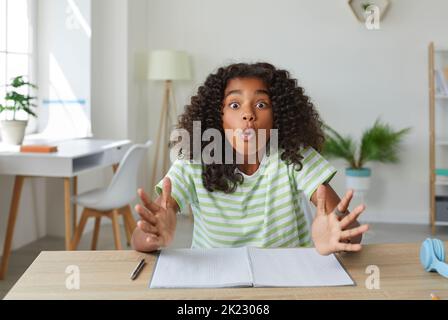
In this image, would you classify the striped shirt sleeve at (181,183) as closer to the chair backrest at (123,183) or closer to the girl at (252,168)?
the girl at (252,168)

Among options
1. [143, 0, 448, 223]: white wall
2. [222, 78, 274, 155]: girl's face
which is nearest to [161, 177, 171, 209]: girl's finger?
[222, 78, 274, 155]: girl's face

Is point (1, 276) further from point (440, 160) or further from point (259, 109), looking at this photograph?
point (440, 160)

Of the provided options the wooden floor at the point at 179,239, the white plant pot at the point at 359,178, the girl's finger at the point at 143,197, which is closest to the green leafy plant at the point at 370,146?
the white plant pot at the point at 359,178

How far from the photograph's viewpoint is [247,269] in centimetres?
106

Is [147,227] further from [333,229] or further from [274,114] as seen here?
[274,114]

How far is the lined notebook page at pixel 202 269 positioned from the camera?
99cm

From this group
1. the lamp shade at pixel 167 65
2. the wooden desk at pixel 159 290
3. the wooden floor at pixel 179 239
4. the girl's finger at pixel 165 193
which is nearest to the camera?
the wooden desk at pixel 159 290

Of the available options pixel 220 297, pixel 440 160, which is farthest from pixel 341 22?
pixel 220 297

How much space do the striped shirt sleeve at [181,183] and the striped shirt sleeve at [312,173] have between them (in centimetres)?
26

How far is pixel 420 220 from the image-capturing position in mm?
4727

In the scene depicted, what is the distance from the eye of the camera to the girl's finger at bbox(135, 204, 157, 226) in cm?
108

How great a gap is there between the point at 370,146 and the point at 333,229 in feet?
11.2

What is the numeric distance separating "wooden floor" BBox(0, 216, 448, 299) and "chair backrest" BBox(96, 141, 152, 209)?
599mm

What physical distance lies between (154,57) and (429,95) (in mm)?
2105
